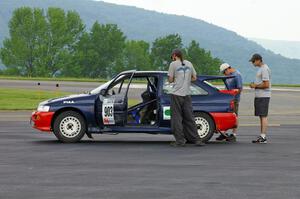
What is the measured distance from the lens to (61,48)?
12606 centimetres

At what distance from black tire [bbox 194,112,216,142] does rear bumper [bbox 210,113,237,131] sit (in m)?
0.10

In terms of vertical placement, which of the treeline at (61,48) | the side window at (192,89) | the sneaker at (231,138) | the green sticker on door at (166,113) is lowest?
the sneaker at (231,138)

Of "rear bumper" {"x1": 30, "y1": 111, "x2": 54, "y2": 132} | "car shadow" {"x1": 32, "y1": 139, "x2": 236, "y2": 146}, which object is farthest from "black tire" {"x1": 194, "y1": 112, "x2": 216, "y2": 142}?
"rear bumper" {"x1": 30, "y1": 111, "x2": 54, "y2": 132}

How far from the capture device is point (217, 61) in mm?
138875

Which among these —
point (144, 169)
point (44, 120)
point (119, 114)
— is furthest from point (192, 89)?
point (144, 169)

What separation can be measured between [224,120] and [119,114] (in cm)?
214

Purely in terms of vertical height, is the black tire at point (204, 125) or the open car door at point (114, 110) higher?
the open car door at point (114, 110)

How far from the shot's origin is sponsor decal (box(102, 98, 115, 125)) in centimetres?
1398

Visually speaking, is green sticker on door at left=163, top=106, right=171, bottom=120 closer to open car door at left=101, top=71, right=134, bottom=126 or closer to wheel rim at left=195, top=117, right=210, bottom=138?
wheel rim at left=195, top=117, right=210, bottom=138

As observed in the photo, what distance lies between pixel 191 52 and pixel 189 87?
123 m

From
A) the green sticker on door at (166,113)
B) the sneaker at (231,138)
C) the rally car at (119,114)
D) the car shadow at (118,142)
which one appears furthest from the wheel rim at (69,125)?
the sneaker at (231,138)

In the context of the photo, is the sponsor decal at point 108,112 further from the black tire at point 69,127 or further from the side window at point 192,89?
the side window at point 192,89

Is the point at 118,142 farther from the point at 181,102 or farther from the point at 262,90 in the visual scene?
the point at 262,90

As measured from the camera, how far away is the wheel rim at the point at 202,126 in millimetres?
14172
